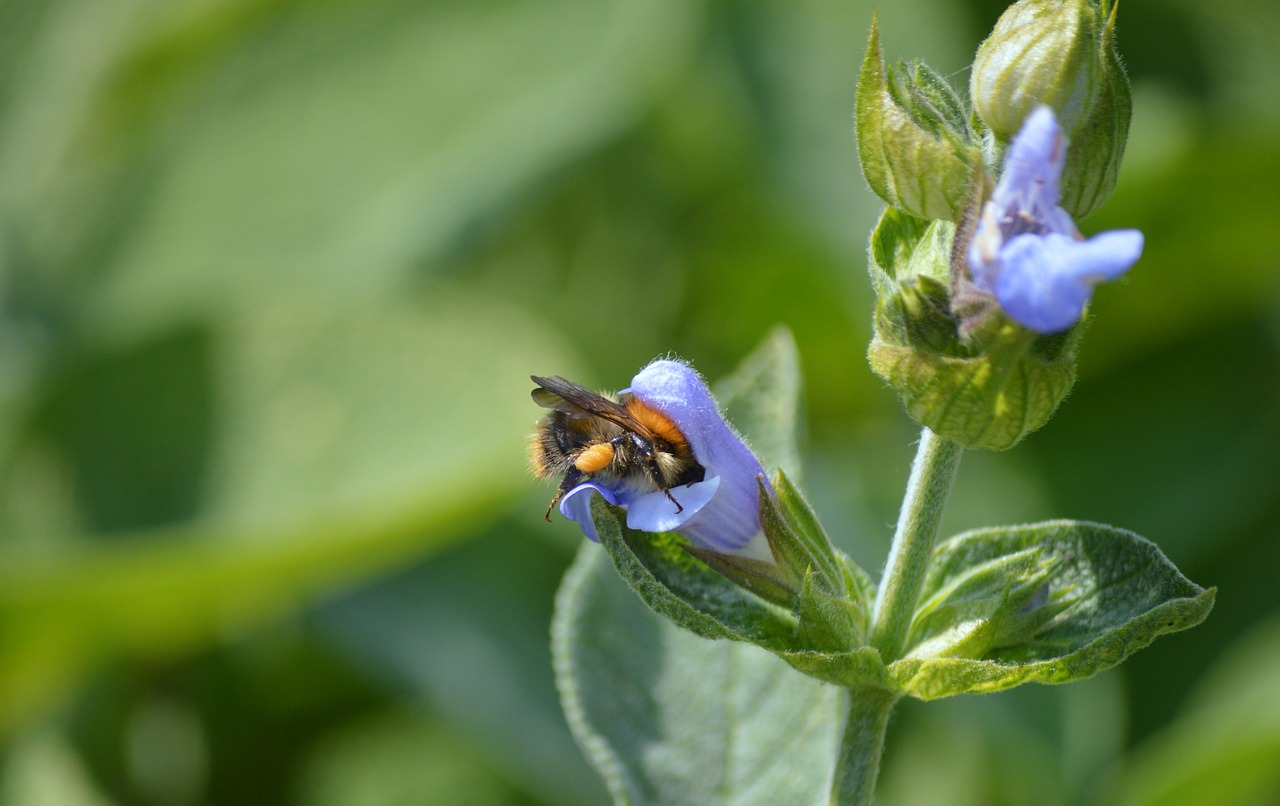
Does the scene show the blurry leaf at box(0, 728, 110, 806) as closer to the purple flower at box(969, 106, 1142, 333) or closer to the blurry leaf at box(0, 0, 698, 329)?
the blurry leaf at box(0, 0, 698, 329)

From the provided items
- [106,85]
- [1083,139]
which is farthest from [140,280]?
[1083,139]

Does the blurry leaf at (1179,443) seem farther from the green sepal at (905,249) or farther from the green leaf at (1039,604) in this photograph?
the green sepal at (905,249)

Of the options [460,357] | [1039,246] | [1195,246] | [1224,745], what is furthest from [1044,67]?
[1195,246]

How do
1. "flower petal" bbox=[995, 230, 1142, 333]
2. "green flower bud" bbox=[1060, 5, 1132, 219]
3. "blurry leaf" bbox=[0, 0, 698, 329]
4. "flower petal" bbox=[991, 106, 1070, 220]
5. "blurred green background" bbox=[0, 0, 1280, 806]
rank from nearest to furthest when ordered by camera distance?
"flower petal" bbox=[995, 230, 1142, 333], "flower petal" bbox=[991, 106, 1070, 220], "green flower bud" bbox=[1060, 5, 1132, 219], "blurred green background" bbox=[0, 0, 1280, 806], "blurry leaf" bbox=[0, 0, 698, 329]

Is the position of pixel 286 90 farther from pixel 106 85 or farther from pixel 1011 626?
pixel 1011 626

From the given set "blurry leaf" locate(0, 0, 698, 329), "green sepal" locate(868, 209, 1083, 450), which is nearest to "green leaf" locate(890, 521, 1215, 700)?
"green sepal" locate(868, 209, 1083, 450)
